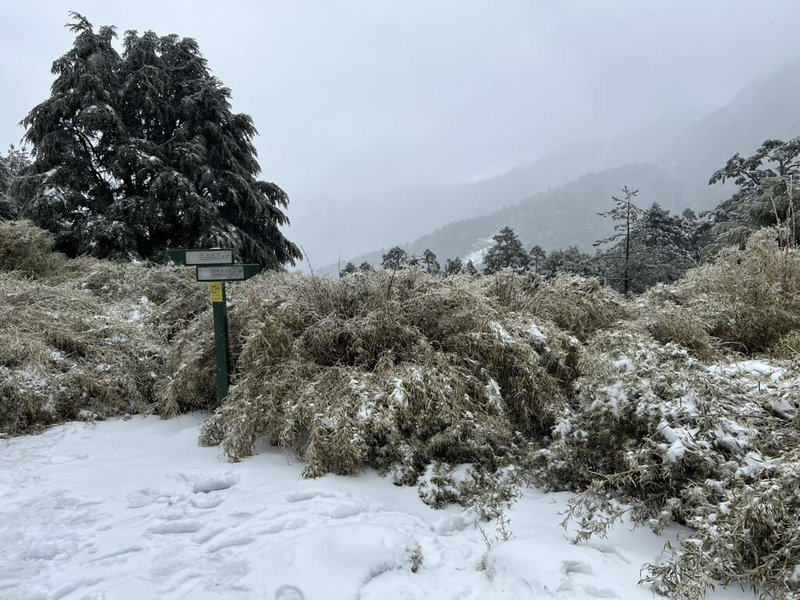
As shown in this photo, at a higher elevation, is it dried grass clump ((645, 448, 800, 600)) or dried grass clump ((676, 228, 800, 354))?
dried grass clump ((676, 228, 800, 354))

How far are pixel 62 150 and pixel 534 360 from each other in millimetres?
12791

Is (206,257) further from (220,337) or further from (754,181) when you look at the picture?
(754,181)

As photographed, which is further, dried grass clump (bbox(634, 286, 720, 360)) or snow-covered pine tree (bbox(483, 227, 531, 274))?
snow-covered pine tree (bbox(483, 227, 531, 274))

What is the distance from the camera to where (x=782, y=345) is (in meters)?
4.14

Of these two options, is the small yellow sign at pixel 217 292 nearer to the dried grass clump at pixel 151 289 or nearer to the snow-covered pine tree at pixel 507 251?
the dried grass clump at pixel 151 289

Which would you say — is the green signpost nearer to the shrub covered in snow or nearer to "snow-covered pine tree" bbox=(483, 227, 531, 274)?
the shrub covered in snow

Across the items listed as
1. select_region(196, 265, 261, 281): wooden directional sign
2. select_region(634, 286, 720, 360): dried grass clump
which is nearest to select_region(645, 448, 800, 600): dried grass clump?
select_region(634, 286, 720, 360): dried grass clump

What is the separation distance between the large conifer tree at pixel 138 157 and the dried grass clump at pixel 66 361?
230 inches

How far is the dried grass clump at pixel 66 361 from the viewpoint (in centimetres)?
425

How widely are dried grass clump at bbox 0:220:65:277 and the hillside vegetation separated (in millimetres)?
2236

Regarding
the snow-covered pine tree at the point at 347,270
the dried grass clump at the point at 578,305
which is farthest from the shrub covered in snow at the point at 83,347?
the dried grass clump at the point at 578,305

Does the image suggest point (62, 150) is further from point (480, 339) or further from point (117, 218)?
point (480, 339)

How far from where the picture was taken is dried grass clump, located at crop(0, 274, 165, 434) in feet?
13.9

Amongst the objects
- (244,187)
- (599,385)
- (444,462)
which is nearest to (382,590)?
(444,462)
